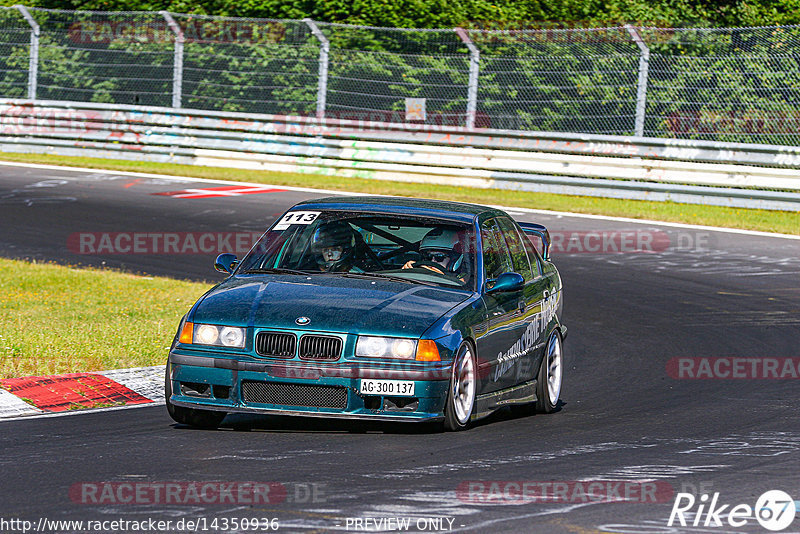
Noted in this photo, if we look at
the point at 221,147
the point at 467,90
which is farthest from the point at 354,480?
the point at 221,147

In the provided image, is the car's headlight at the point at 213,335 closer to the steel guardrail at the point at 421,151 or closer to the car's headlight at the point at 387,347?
the car's headlight at the point at 387,347

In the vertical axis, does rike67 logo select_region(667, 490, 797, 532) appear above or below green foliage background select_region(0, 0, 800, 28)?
below

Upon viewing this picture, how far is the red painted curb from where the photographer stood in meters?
8.51

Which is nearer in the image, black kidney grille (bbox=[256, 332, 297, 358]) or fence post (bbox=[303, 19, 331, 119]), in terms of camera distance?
black kidney grille (bbox=[256, 332, 297, 358])

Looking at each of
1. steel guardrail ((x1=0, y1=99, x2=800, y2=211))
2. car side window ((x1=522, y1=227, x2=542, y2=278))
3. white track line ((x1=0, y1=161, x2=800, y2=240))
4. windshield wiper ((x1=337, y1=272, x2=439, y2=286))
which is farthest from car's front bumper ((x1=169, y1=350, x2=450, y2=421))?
steel guardrail ((x1=0, y1=99, x2=800, y2=211))

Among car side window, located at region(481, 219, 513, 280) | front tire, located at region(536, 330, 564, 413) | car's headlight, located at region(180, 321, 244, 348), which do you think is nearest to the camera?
car's headlight, located at region(180, 321, 244, 348)

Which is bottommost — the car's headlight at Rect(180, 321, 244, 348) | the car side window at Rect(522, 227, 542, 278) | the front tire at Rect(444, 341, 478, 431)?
the front tire at Rect(444, 341, 478, 431)

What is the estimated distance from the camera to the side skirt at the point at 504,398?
8125 millimetres

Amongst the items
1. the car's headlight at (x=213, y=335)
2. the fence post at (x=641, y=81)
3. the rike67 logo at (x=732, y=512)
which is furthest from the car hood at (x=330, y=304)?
the fence post at (x=641, y=81)

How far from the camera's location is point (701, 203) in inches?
848

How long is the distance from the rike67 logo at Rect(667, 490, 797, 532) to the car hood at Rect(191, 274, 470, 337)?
78.5 inches

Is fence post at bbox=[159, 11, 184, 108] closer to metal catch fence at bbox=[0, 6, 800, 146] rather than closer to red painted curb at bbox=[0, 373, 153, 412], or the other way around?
metal catch fence at bbox=[0, 6, 800, 146]

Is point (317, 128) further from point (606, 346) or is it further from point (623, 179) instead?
point (606, 346)

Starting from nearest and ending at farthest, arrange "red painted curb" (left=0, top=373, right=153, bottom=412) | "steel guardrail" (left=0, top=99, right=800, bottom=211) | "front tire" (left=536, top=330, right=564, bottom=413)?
1. "red painted curb" (left=0, top=373, right=153, bottom=412)
2. "front tire" (left=536, top=330, right=564, bottom=413)
3. "steel guardrail" (left=0, top=99, right=800, bottom=211)
